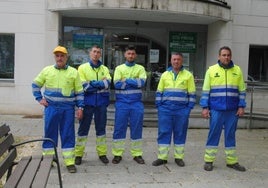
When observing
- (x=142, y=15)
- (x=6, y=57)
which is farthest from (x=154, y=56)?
(x=6, y=57)

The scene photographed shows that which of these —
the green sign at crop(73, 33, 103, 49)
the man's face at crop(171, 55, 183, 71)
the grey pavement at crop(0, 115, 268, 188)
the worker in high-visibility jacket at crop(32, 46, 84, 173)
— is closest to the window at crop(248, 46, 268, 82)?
the green sign at crop(73, 33, 103, 49)

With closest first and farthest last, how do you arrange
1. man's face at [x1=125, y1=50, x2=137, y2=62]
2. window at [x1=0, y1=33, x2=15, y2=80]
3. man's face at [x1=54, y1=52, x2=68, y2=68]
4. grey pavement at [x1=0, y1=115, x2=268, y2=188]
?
grey pavement at [x1=0, y1=115, x2=268, y2=188] < man's face at [x1=54, y1=52, x2=68, y2=68] < man's face at [x1=125, y1=50, x2=137, y2=62] < window at [x1=0, y1=33, x2=15, y2=80]

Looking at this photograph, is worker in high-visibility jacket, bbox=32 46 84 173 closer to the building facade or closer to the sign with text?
the building facade

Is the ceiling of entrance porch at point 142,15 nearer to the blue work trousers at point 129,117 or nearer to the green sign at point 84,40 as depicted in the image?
the green sign at point 84,40

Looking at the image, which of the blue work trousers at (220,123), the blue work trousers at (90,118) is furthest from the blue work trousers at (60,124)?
the blue work trousers at (220,123)

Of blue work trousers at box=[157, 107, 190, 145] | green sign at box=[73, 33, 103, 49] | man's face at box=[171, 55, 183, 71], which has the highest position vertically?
green sign at box=[73, 33, 103, 49]

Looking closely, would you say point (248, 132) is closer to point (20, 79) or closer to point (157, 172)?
point (157, 172)

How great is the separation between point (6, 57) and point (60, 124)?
25.1 feet

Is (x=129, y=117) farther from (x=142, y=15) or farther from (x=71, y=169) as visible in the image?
(x=142, y=15)

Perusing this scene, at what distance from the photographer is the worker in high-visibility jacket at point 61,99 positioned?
258 inches

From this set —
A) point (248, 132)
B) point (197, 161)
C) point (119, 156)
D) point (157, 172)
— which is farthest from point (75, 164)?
point (248, 132)

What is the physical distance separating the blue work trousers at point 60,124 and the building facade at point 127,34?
225 inches

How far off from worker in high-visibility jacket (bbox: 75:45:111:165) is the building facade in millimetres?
5037

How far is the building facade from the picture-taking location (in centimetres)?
1263
